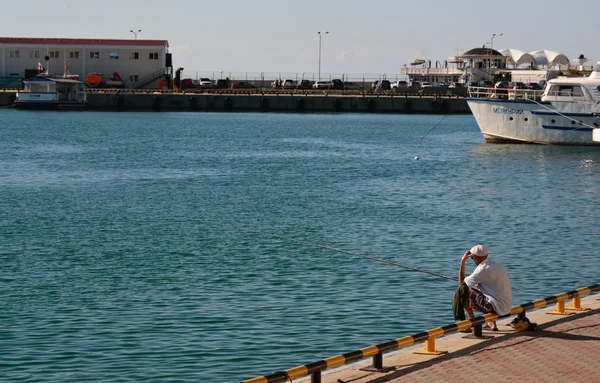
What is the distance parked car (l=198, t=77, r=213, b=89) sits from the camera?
5325 inches

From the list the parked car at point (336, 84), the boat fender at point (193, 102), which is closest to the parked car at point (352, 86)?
the parked car at point (336, 84)

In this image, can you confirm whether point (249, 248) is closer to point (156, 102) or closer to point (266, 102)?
point (156, 102)

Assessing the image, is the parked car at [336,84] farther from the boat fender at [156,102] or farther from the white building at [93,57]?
the boat fender at [156,102]

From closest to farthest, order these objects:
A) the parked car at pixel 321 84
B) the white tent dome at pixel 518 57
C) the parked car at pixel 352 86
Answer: the parked car at pixel 321 84 < the parked car at pixel 352 86 < the white tent dome at pixel 518 57

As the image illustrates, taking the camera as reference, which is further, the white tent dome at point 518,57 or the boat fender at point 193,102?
the white tent dome at point 518,57

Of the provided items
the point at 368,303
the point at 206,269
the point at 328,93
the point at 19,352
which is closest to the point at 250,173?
the point at 206,269

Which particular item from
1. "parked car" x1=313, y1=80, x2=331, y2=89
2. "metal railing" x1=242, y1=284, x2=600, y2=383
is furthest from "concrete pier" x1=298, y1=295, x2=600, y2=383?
"parked car" x1=313, y1=80, x2=331, y2=89

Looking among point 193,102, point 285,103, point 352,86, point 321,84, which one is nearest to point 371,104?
point 285,103

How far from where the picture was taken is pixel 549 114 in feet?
197

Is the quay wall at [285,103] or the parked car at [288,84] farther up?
the parked car at [288,84]

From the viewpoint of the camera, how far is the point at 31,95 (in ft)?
358

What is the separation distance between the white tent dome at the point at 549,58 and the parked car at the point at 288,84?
4974 cm

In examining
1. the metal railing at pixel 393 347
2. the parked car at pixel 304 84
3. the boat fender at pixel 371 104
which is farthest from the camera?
the parked car at pixel 304 84

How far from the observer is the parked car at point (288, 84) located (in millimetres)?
136375
